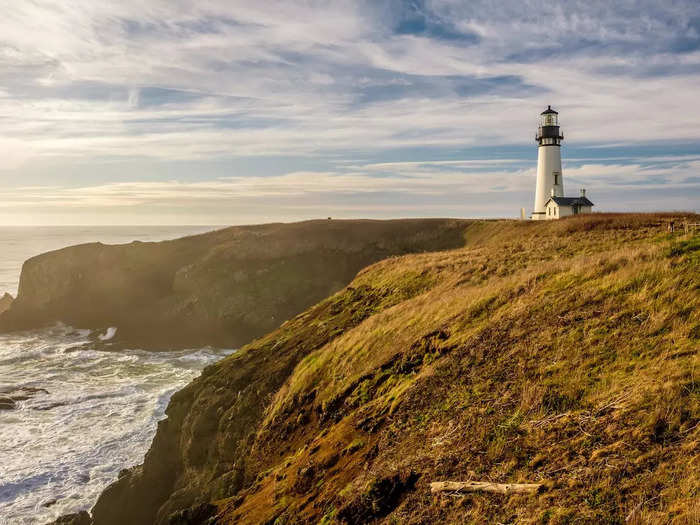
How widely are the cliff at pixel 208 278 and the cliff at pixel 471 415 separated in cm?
3220

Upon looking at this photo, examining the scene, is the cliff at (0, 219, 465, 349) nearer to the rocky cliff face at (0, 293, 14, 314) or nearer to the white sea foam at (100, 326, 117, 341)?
the white sea foam at (100, 326, 117, 341)

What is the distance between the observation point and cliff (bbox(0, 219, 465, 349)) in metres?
52.5

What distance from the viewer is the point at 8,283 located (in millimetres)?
98750

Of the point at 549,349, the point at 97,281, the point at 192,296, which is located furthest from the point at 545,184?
the point at 97,281

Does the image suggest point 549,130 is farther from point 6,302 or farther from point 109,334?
point 6,302

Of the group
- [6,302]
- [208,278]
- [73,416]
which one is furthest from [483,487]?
[6,302]

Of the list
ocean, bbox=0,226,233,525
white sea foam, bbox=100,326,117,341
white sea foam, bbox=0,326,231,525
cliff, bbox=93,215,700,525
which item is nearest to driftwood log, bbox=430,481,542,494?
cliff, bbox=93,215,700,525

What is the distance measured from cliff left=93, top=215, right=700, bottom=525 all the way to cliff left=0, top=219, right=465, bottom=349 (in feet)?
106

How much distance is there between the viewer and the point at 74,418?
28.3 metres

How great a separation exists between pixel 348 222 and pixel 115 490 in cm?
5434

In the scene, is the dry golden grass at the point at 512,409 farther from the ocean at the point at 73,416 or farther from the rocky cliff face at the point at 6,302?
the rocky cliff face at the point at 6,302

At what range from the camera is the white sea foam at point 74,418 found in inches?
800

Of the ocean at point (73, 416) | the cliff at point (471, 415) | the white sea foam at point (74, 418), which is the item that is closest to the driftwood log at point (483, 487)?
the cliff at point (471, 415)

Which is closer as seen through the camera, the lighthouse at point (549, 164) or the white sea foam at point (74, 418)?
the white sea foam at point (74, 418)
